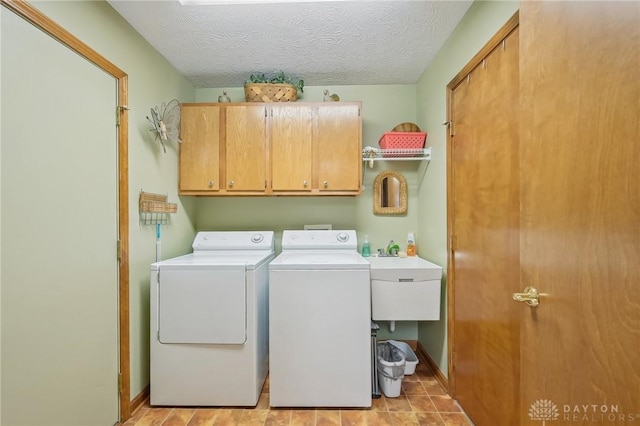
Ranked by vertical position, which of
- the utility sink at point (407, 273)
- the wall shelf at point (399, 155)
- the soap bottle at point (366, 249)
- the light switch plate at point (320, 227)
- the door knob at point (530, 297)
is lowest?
the utility sink at point (407, 273)

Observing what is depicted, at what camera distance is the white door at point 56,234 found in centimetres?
113

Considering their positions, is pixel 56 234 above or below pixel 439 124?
below

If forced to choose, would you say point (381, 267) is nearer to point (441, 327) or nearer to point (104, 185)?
point (441, 327)

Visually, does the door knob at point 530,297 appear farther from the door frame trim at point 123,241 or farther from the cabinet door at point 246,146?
the door frame trim at point 123,241

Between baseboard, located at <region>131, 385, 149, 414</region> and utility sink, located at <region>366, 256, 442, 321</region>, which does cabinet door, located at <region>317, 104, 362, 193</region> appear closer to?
utility sink, located at <region>366, 256, 442, 321</region>

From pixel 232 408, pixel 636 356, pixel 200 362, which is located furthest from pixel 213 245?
pixel 636 356

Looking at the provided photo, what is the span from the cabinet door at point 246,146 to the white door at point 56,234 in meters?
0.83

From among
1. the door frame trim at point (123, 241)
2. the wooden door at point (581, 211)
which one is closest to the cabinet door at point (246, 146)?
the door frame trim at point (123, 241)

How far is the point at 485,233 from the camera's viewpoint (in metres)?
1.50

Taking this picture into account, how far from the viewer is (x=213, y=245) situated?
8.08 feet

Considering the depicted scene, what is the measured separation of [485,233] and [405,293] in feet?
2.29

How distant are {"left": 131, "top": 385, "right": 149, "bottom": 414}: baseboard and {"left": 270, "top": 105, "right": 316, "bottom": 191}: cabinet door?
5.66 feet

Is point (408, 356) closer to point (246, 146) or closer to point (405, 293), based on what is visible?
point (405, 293)

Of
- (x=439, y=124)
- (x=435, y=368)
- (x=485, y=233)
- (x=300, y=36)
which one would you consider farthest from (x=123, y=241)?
(x=435, y=368)
